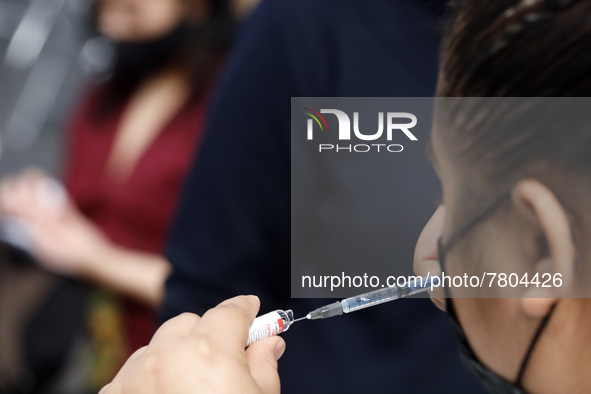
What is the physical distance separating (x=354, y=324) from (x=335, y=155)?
0.14 meters

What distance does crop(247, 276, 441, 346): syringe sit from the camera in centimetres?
36

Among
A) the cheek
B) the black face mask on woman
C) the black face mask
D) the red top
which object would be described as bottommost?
the black face mask on woman

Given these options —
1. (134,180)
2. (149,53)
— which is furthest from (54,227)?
(149,53)

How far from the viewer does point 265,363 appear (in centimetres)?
35

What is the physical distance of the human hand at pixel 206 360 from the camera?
0.32 m

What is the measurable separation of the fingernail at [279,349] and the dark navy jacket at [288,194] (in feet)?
0.05

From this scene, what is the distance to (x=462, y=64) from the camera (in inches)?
13.9

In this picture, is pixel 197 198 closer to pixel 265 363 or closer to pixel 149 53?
pixel 265 363

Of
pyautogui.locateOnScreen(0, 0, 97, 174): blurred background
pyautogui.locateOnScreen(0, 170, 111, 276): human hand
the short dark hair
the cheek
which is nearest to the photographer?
the short dark hair

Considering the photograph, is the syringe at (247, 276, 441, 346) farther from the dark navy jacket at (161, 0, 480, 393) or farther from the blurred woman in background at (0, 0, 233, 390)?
the blurred woman in background at (0, 0, 233, 390)

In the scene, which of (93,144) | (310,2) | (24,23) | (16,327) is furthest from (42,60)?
(310,2)

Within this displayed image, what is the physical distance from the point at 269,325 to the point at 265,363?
2 cm

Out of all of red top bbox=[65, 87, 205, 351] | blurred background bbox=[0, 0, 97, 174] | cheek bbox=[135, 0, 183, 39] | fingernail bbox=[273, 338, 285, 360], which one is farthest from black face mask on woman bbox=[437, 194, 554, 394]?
blurred background bbox=[0, 0, 97, 174]

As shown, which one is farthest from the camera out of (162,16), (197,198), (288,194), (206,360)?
(162,16)
